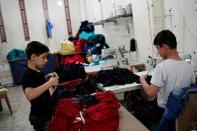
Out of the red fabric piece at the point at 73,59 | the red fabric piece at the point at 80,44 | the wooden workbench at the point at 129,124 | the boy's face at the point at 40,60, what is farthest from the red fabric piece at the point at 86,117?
the red fabric piece at the point at 80,44

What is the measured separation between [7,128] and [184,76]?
3180 mm

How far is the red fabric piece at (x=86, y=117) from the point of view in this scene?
1879mm

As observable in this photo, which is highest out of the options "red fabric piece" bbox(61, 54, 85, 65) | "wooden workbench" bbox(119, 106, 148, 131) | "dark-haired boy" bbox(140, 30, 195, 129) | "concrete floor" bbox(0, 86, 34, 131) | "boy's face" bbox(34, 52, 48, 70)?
"boy's face" bbox(34, 52, 48, 70)

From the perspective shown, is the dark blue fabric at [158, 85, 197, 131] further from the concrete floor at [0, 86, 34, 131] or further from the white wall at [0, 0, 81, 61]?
the white wall at [0, 0, 81, 61]

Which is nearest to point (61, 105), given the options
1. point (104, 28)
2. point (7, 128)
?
point (7, 128)

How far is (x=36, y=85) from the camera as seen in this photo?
2.01m

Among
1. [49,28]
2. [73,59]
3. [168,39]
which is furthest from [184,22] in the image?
[49,28]

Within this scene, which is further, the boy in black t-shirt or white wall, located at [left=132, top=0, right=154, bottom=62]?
white wall, located at [left=132, top=0, right=154, bottom=62]

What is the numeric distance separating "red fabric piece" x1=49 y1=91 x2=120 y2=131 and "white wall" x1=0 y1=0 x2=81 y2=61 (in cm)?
628

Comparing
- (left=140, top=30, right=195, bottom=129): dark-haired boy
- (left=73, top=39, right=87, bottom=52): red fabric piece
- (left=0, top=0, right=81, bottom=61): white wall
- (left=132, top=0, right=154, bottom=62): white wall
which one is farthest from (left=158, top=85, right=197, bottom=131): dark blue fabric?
(left=0, top=0, right=81, bottom=61): white wall

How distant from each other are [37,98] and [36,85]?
0.37 feet

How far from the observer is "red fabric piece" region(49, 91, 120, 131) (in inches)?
74.0

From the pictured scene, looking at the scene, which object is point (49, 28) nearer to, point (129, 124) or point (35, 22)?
point (35, 22)

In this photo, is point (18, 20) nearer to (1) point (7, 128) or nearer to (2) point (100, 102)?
(1) point (7, 128)
